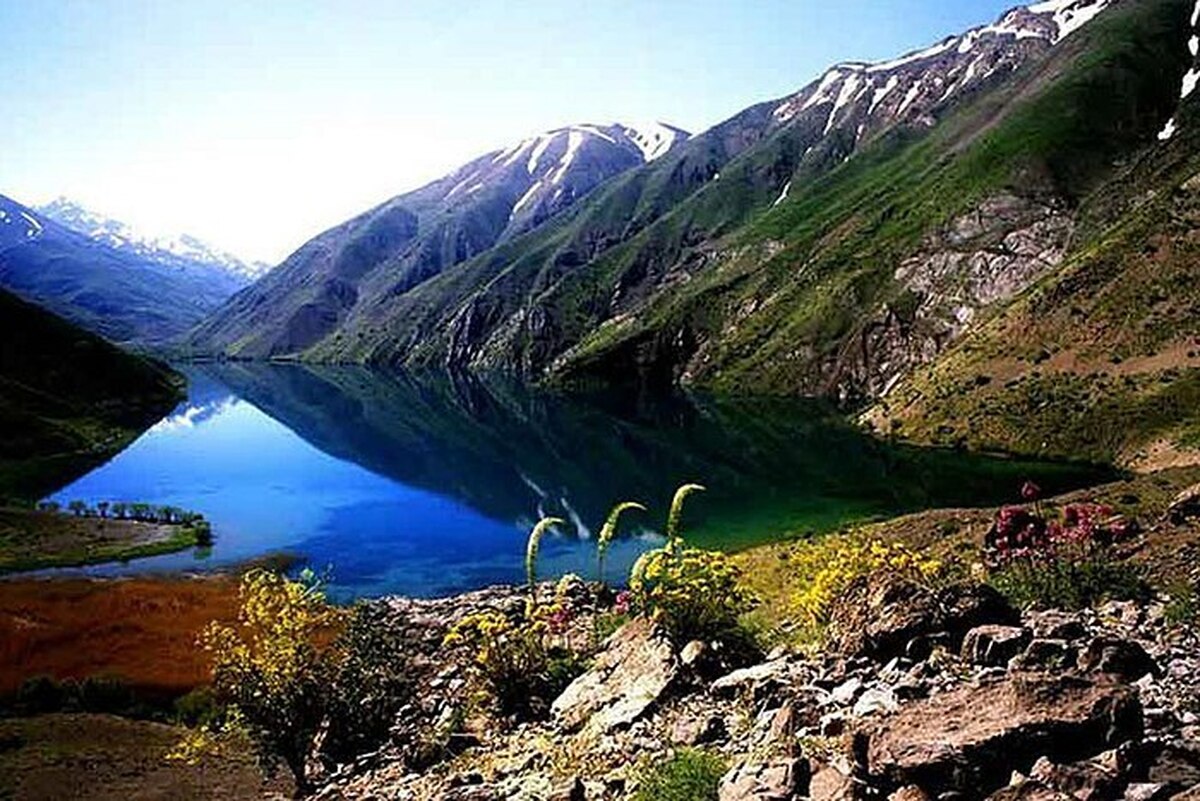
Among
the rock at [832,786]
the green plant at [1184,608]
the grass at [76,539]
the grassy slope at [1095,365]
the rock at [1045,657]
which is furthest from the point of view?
the grassy slope at [1095,365]

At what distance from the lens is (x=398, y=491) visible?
107 meters

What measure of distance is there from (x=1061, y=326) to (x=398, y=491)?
261ft

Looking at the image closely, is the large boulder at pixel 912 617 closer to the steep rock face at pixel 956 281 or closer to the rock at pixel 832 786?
the rock at pixel 832 786

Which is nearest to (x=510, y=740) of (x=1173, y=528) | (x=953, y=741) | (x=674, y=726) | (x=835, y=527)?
(x=674, y=726)

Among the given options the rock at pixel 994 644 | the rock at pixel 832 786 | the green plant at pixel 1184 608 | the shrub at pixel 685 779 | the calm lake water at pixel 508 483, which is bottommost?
the calm lake water at pixel 508 483

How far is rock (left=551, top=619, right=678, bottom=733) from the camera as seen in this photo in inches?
681

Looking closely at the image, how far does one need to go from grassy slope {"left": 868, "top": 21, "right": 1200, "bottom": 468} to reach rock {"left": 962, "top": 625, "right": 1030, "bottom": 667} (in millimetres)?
70913

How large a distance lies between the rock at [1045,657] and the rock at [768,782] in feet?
10.8

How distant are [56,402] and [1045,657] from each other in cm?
17339

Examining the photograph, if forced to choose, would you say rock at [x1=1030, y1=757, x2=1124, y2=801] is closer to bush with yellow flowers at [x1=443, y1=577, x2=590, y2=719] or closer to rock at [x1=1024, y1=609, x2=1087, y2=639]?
rock at [x1=1024, y1=609, x2=1087, y2=639]

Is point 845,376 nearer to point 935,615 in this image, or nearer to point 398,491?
point 398,491

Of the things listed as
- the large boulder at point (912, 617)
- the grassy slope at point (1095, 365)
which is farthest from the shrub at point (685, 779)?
the grassy slope at point (1095, 365)

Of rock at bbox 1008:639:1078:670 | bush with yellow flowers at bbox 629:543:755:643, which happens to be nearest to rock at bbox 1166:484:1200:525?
bush with yellow flowers at bbox 629:543:755:643

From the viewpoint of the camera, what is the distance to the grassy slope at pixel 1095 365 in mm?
85188
